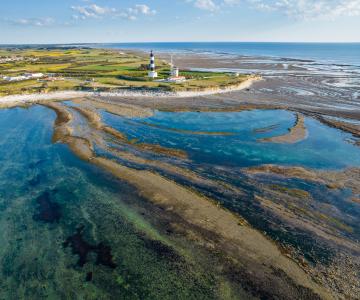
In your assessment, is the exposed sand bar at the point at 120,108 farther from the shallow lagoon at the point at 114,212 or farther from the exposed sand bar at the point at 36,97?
the shallow lagoon at the point at 114,212

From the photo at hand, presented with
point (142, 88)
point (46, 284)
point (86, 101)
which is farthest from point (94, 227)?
point (142, 88)

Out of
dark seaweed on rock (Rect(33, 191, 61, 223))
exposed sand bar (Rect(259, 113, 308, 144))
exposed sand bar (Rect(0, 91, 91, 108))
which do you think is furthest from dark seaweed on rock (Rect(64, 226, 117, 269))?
exposed sand bar (Rect(0, 91, 91, 108))

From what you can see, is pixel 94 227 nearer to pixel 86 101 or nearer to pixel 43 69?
pixel 86 101

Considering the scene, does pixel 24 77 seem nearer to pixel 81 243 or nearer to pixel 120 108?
pixel 120 108

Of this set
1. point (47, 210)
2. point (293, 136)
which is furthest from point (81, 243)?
point (293, 136)

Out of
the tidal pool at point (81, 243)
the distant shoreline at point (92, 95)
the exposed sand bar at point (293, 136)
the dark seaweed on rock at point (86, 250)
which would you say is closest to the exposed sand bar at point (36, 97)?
the distant shoreline at point (92, 95)

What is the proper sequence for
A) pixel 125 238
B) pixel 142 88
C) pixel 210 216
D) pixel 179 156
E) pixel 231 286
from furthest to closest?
1. pixel 142 88
2. pixel 179 156
3. pixel 210 216
4. pixel 125 238
5. pixel 231 286
